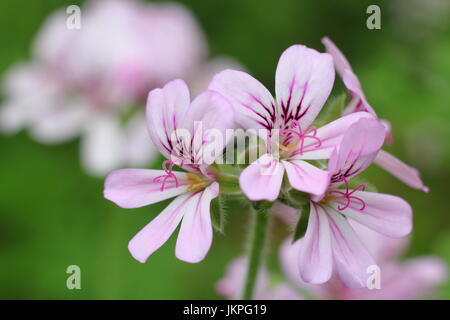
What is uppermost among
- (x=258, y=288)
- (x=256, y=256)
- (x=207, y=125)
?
(x=207, y=125)

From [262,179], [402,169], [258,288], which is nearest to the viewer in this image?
[262,179]

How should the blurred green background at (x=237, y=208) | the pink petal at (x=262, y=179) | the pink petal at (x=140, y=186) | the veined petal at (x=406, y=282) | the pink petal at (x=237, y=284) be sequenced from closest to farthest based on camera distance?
the pink petal at (x=262, y=179) → the pink petal at (x=140, y=186) → the pink petal at (x=237, y=284) → the veined petal at (x=406, y=282) → the blurred green background at (x=237, y=208)

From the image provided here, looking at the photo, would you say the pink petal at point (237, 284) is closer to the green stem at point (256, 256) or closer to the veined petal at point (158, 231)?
the green stem at point (256, 256)

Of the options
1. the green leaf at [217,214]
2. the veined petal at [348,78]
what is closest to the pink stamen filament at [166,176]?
the green leaf at [217,214]

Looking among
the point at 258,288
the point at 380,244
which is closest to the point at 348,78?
the point at 258,288

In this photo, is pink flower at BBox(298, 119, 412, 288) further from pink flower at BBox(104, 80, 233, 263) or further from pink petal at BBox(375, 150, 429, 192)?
pink flower at BBox(104, 80, 233, 263)

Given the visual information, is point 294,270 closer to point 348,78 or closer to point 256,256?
point 256,256
